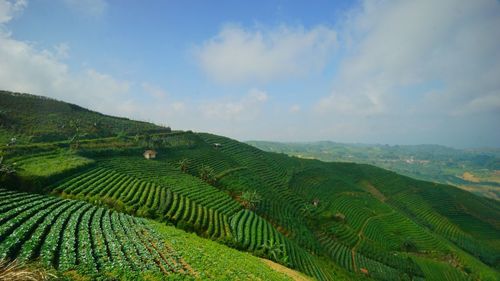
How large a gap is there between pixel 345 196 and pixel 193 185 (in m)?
63.3

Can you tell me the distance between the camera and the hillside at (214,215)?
2528 centimetres

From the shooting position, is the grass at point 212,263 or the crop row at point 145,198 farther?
the crop row at point 145,198

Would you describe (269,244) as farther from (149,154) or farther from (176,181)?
(149,154)

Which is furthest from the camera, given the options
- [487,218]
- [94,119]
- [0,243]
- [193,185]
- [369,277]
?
[487,218]

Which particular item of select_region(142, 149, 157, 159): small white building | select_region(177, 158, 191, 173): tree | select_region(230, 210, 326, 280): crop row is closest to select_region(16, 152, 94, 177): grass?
select_region(142, 149, 157, 159): small white building

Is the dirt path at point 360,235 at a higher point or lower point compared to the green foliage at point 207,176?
lower

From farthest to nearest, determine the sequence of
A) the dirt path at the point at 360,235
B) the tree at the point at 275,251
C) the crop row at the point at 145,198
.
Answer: the dirt path at the point at 360,235 → the tree at the point at 275,251 → the crop row at the point at 145,198

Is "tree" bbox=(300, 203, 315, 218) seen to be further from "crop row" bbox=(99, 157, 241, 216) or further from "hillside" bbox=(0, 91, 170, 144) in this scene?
"hillside" bbox=(0, 91, 170, 144)

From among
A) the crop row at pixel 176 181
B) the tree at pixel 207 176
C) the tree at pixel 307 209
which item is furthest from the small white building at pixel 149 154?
the tree at pixel 307 209

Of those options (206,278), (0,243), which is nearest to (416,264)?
(206,278)

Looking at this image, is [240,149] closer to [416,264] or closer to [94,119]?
[94,119]

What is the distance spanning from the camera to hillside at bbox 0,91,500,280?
995 inches

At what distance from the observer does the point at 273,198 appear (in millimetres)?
80875

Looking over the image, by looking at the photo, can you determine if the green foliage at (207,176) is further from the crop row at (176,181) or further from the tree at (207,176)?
the crop row at (176,181)
